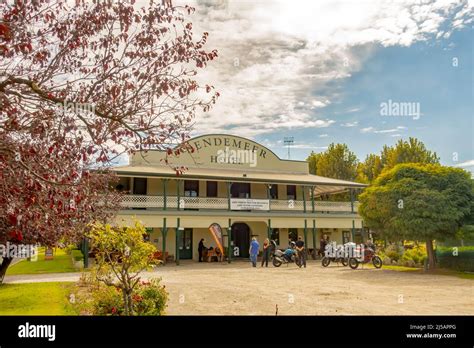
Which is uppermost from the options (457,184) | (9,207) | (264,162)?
(264,162)

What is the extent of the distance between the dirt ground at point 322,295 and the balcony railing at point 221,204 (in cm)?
886

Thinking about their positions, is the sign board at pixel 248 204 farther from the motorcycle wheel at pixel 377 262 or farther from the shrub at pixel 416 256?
the shrub at pixel 416 256

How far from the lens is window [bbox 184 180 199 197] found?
2859 cm

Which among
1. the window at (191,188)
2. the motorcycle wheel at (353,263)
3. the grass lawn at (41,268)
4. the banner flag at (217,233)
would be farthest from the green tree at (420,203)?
the grass lawn at (41,268)

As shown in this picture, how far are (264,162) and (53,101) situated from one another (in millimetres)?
26967

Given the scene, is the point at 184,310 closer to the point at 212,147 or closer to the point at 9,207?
the point at 9,207

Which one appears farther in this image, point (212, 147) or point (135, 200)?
point (212, 147)

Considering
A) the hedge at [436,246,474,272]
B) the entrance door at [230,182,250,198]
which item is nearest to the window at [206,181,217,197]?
the entrance door at [230,182,250,198]

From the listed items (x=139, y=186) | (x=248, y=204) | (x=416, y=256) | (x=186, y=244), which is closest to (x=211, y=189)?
(x=248, y=204)

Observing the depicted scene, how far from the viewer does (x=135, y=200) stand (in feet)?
83.1

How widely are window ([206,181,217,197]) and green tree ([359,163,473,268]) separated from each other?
12367mm

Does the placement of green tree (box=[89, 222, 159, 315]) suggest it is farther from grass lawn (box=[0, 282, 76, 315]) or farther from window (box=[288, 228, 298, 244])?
window (box=[288, 228, 298, 244])
